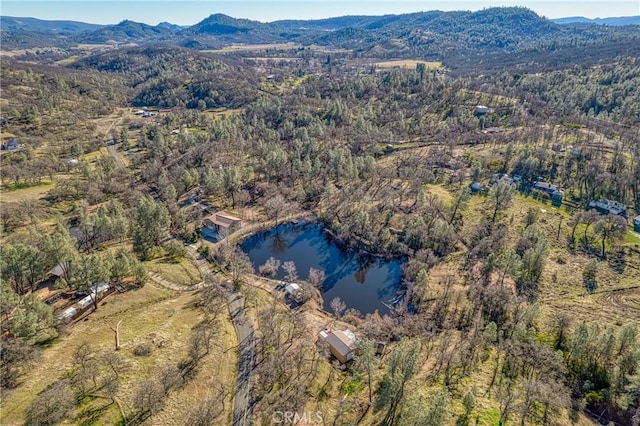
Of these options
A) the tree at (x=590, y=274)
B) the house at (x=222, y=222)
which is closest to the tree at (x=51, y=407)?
the house at (x=222, y=222)

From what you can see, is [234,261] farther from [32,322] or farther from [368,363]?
Answer: [368,363]

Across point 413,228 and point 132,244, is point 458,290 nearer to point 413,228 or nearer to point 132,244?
point 413,228

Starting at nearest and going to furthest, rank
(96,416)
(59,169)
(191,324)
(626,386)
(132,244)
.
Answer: (96,416), (626,386), (191,324), (132,244), (59,169)

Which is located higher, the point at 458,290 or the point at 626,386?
the point at 626,386

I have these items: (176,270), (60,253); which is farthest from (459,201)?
(60,253)

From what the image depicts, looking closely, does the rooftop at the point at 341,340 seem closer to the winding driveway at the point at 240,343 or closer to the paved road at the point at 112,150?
the winding driveway at the point at 240,343

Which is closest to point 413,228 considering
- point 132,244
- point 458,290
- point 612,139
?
point 458,290
